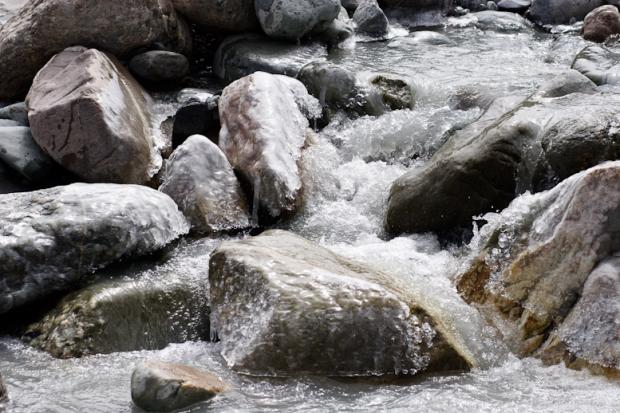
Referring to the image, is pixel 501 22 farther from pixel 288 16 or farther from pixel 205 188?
pixel 205 188

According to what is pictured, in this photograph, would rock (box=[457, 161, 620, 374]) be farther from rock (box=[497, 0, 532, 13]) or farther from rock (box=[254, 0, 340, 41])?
rock (box=[497, 0, 532, 13])

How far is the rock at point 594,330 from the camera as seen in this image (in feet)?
13.2

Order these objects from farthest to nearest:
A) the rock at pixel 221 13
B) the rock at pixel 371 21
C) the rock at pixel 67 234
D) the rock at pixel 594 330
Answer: the rock at pixel 371 21 → the rock at pixel 221 13 → the rock at pixel 67 234 → the rock at pixel 594 330

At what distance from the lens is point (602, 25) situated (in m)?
10.5

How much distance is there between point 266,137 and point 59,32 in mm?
2719

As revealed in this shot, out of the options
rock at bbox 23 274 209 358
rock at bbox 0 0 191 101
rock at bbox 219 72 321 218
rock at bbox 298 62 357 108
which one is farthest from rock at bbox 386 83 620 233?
rock at bbox 0 0 191 101

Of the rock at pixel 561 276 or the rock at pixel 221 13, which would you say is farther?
the rock at pixel 221 13

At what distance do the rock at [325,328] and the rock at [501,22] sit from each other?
8.40 metres

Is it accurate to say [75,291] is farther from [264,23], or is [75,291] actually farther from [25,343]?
[264,23]

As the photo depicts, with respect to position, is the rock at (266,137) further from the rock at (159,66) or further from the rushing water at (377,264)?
the rock at (159,66)

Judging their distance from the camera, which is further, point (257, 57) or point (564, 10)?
point (564, 10)

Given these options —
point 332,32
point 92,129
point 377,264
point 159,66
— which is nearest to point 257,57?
point 159,66

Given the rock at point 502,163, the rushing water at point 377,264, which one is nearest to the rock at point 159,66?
the rushing water at point 377,264

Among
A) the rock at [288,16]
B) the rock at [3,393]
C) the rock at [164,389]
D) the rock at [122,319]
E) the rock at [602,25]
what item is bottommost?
the rock at [122,319]
